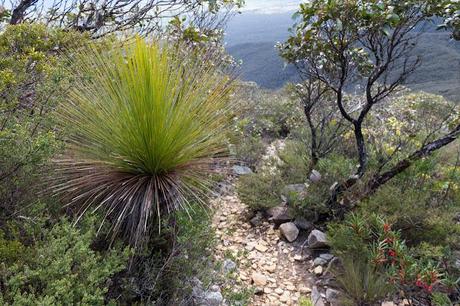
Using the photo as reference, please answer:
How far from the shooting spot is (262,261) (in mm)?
3287

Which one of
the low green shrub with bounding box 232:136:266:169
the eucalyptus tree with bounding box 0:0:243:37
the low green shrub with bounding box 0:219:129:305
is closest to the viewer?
the low green shrub with bounding box 0:219:129:305

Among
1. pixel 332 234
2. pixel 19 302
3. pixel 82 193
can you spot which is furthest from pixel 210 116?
pixel 332 234

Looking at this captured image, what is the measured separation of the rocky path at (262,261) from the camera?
2.79 metres

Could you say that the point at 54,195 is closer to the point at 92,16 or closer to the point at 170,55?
the point at 170,55

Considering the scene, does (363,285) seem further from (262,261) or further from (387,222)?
(262,261)

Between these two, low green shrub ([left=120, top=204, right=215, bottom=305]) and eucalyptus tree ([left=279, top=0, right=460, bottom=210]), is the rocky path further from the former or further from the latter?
eucalyptus tree ([left=279, top=0, right=460, bottom=210])

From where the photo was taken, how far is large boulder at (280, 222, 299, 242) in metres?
3.54

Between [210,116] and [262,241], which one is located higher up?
[210,116]

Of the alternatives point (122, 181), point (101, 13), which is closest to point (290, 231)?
point (122, 181)

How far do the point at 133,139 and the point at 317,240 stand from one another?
7.10ft

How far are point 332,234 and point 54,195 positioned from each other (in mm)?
2465

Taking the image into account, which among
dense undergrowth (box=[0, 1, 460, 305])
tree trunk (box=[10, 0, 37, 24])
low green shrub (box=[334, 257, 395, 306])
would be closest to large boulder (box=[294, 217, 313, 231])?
dense undergrowth (box=[0, 1, 460, 305])

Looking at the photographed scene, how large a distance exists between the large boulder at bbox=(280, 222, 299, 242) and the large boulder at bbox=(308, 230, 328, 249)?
0.22 m

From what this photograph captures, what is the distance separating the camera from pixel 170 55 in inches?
92.0
